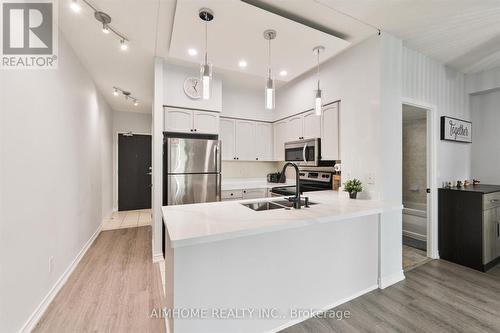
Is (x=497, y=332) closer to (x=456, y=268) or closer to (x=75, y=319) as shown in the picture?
(x=456, y=268)

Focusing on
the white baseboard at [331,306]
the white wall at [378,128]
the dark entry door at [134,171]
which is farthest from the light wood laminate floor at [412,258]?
the dark entry door at [134,171]

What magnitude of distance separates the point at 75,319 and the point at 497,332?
342cm

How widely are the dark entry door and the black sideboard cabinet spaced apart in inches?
250

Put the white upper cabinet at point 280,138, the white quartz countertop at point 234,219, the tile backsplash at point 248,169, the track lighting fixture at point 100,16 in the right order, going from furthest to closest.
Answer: the tile backsplash at point 248,169, the white upper cabinet at point 280,138, the track lighting fixture at point 100,16, the white quartz countertop at point 234,219

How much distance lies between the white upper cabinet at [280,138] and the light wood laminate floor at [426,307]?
255 cm

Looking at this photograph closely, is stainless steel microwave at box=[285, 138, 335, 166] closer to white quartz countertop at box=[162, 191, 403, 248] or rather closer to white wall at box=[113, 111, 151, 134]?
white quartz countertop at box=[162, 191, 403, 248]

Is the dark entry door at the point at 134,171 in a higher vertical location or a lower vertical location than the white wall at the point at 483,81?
lower

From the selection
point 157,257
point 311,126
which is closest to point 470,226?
point 311,126

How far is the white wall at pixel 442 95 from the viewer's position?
2740 mm

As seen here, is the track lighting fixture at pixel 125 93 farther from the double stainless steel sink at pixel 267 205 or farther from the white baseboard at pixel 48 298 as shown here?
the double stainless steel sink at pixel 267 205

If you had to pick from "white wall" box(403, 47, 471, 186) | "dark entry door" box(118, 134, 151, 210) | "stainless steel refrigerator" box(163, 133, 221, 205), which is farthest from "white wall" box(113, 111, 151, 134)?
"white wall" box(403, 47, 471, 186)

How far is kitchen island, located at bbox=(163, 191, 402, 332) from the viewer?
4.48 ft

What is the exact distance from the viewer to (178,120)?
316 centimetres

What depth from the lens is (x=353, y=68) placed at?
2.64m
